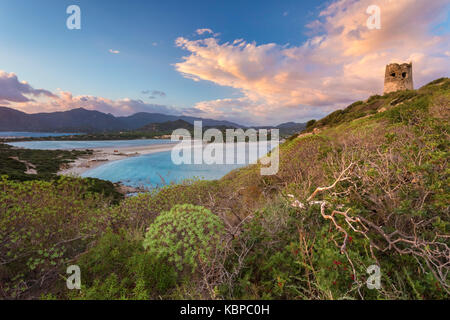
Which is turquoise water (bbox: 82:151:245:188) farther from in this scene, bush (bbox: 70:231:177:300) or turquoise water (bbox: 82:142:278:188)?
bush (bbox: 70:231:177:300)

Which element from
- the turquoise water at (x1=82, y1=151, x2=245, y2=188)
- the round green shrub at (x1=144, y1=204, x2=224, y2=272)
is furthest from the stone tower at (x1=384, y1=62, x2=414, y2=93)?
the round green shrub at (x1=144, y1=204, x2=224, y2=272)

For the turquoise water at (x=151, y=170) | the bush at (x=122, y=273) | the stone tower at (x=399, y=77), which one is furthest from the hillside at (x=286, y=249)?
the stone tower at (x=399, y=77)

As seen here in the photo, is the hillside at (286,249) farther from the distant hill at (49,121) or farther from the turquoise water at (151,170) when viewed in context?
the distant hill at (49,121)

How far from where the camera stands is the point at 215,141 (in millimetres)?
57188

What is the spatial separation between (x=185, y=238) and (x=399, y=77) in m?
43.2

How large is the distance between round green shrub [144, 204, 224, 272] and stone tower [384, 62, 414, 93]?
1638 inches

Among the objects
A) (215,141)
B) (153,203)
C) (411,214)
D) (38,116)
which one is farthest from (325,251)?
(38,116)

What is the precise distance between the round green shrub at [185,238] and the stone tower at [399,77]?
41.6 m

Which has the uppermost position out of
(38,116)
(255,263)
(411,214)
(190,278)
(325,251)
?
(38,116)

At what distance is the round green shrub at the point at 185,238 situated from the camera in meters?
3.03

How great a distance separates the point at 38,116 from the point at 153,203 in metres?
227

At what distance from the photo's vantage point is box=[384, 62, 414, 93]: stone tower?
98.7ft
